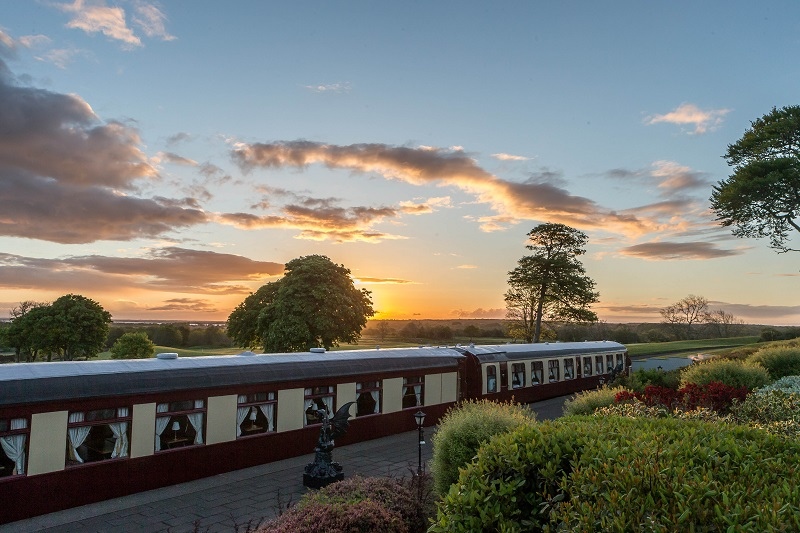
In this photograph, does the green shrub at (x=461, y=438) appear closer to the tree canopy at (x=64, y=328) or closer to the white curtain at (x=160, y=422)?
the white curtain at (x=160, y=422)

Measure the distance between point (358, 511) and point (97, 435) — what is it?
25.9 feet

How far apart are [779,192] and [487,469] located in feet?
118

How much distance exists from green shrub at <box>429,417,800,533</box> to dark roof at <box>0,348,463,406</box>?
390 inches

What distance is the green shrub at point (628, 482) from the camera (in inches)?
183

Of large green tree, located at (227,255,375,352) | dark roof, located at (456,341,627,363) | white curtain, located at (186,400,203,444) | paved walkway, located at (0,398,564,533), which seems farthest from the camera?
large green tree, located at (227,255,375,352)

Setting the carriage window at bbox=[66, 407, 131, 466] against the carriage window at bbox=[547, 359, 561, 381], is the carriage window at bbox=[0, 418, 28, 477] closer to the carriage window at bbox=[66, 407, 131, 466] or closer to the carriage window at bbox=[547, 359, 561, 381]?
the carriage window at bbox=[66, 407, 131, 466]

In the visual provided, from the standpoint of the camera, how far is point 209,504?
1278 centimetres

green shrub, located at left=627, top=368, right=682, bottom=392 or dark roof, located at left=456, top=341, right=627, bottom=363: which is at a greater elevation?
dark roof, located at left=456, top=341, right=627, bottom=363

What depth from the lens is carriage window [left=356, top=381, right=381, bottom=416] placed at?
1948 cm

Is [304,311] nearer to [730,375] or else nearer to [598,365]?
[598,365]

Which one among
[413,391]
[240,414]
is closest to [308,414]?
[240,414]

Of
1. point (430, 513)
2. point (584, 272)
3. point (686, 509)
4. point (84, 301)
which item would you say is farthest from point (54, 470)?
point (584, 272)

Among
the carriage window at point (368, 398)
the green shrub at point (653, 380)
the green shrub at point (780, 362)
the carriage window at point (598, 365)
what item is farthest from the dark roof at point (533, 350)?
the green shrub at point (780, 362)

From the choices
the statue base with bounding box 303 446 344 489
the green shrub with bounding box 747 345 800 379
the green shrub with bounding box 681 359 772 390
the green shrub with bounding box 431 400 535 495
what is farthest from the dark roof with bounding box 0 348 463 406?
the green shrub with bounding box 747 345 800 379
